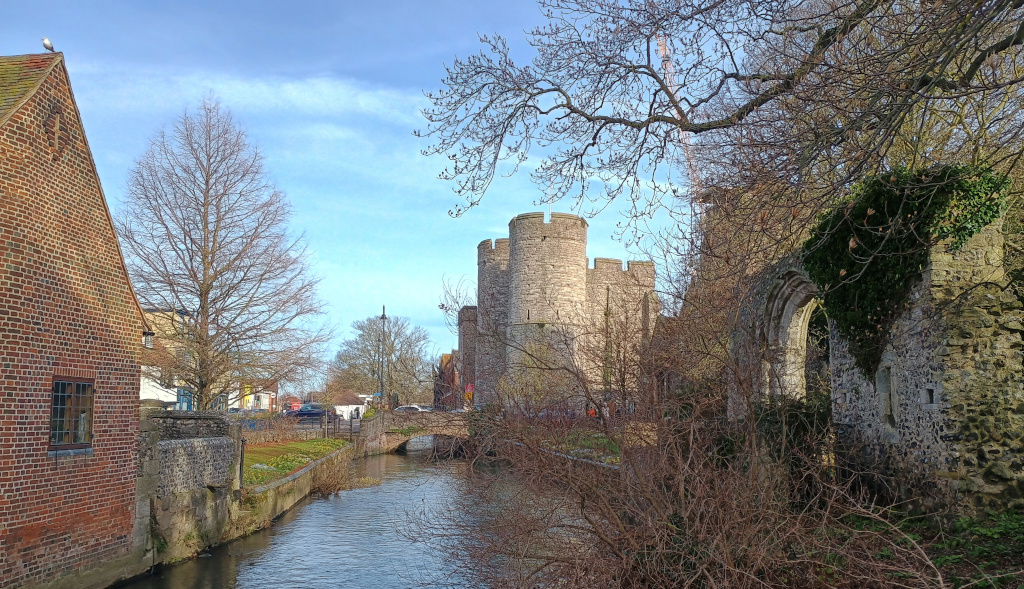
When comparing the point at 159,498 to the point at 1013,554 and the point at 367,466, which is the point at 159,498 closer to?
the point at 1013,554

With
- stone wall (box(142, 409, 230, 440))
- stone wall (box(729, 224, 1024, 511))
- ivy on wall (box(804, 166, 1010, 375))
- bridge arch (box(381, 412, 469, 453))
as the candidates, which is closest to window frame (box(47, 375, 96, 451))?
stone wall (box(142, 409, 230, 440))

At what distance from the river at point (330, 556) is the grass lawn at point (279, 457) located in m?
1.08

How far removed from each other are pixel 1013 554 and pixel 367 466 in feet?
84.9

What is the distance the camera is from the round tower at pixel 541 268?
3472 cm

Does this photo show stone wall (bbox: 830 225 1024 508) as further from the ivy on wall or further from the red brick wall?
the red brick wall

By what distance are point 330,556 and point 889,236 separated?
10.6 m

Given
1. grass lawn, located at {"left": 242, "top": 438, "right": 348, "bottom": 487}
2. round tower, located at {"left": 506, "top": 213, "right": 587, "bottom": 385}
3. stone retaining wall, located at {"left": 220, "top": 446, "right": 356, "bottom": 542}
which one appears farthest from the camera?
round tower, located at {"left": 506, "top": 213, "right": 587, "bottom": 385}

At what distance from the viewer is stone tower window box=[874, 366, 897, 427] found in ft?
29.7

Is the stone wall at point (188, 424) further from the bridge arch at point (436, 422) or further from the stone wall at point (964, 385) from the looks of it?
the stone wall at point (964, 385)

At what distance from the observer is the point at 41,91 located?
9.55 m

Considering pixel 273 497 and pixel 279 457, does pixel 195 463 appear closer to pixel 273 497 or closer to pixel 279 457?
pixel 273 497

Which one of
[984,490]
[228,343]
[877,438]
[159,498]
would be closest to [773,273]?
[877,438]

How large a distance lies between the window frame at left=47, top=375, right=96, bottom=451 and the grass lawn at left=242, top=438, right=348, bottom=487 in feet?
20.5

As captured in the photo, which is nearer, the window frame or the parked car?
the window frame
